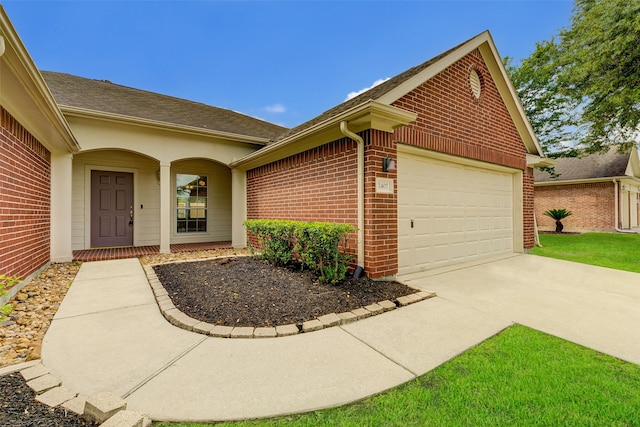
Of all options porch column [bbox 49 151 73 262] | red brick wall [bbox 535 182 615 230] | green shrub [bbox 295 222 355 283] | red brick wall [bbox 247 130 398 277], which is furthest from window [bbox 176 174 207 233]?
red brick wall [bbox 535 182 615 230]

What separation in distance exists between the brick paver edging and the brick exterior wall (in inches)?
35.7

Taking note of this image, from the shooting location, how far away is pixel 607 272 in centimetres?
538

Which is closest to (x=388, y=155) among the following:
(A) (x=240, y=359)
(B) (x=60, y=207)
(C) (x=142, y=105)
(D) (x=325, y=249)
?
(D) (x=325, y=249)

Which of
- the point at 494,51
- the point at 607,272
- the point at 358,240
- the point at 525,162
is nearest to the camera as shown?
the point at 358,240

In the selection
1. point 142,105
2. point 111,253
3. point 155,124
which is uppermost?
point 142,105

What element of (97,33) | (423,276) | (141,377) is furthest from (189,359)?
(97,33)

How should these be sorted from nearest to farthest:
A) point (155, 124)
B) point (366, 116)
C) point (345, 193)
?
point (366, 116), point (345, 193), point (155, 124)

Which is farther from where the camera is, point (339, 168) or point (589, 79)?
point (589, 79)

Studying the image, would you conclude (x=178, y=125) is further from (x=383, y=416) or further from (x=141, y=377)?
(x=383, y=416)

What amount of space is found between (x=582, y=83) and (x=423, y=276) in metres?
10.2

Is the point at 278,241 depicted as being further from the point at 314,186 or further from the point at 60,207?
the point at 60,207

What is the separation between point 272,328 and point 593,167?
71.6ft

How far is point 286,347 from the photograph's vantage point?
2518 millimetres

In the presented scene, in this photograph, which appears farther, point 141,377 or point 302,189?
point 302,189
